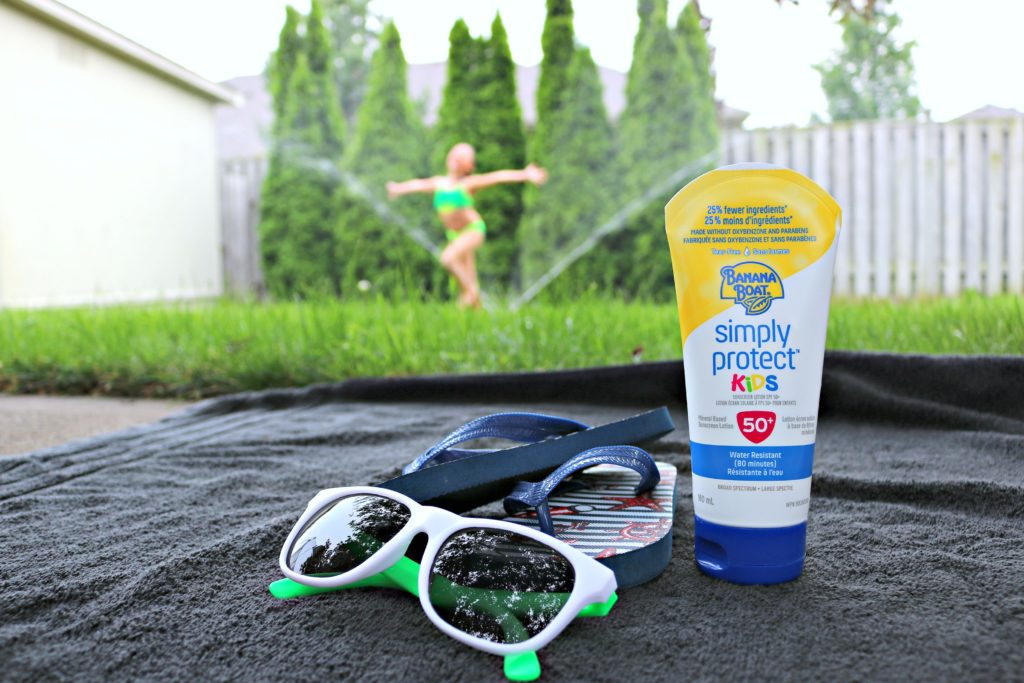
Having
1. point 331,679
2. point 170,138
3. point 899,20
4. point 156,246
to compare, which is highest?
point 899,20

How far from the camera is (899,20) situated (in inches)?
556

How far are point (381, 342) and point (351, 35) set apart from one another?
218 inches

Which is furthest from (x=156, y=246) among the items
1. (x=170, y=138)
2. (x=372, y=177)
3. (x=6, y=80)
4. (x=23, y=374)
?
(x=23, y=374)

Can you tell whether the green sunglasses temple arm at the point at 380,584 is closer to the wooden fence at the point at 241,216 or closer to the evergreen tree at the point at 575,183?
the evergreen tree at the point at 575,183

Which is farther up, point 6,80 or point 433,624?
point 6,80

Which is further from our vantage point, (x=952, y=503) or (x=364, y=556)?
(x=952, y=503)

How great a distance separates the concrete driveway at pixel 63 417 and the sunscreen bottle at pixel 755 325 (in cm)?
151

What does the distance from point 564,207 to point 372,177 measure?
1.42 meters

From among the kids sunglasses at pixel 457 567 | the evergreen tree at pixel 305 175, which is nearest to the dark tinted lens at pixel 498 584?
the kids sunglasses at pixel 457 567

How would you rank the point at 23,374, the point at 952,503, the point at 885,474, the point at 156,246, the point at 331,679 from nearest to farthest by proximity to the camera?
1. the point at 331,679
2. the point at 952,503
3. the point at 885,474
4. the point at 23,374
5. the point at 156,246

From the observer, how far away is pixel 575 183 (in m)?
5.35

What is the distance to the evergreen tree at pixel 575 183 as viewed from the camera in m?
5.34

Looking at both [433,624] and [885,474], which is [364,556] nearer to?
[433,624]

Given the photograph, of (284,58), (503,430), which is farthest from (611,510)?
(284,58)
